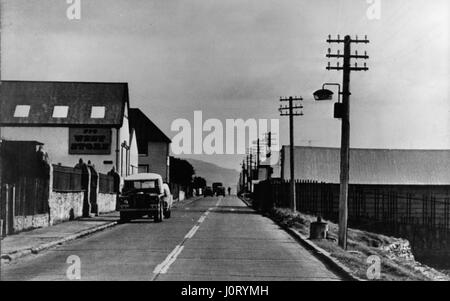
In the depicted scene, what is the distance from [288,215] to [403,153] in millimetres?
50476

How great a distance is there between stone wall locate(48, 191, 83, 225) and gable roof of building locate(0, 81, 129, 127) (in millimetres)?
22901

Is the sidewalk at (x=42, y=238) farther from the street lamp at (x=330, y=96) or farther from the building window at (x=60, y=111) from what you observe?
the building window at (x=60, y=111)

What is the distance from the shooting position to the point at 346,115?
20.6 m

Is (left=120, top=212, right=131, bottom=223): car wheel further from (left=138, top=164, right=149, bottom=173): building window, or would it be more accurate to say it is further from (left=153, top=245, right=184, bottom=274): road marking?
(left=138, top=164, right=149, bottom=173): building window

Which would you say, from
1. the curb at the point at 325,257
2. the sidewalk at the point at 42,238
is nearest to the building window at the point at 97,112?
the sidewalk at the point at 42,238

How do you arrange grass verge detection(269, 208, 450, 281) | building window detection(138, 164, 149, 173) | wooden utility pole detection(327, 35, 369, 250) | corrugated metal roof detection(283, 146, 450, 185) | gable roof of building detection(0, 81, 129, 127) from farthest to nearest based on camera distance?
building window detection(138, 164, 149, 173)
corrugated metal roof detection(283, 146, 450, 185)
gable roof of building detection(0, 81, 129, 127)
wooden utility pole detection(327, 35, 369, 250)
grass verge detection(269, 208, 450, 281)

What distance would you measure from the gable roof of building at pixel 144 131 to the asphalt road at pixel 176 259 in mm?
60095

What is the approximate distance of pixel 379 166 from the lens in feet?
258

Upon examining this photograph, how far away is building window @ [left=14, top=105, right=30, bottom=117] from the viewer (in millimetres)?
54375

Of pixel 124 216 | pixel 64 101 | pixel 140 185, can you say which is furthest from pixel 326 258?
pixel 64 101

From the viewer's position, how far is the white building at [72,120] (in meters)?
53.2

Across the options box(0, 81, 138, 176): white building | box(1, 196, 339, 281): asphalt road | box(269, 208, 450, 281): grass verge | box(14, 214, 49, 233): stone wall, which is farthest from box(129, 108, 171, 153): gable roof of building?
box(1, 196, 339, 281): asphalt road
